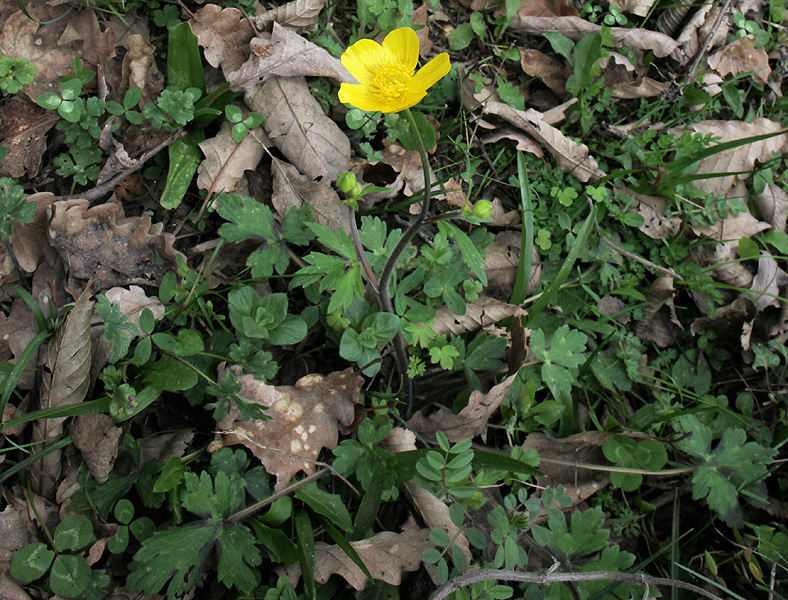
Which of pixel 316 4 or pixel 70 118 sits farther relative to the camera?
pixel 316 4

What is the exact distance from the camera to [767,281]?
119 inches

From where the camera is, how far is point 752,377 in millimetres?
2965

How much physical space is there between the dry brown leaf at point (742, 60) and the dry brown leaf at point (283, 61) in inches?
87.2

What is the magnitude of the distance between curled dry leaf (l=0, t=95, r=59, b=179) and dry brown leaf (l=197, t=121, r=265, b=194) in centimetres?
67

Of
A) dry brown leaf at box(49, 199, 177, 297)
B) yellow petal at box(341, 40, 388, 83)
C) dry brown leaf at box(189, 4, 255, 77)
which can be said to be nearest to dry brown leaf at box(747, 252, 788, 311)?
yellow petal at box(341, 40, 388, 83)

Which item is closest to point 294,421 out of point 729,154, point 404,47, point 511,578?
point 511,578

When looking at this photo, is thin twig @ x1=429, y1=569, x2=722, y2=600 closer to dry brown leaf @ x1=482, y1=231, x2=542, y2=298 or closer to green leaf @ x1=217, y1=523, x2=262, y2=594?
green leaf @ x1=217, y1=523, x2=262, y2=594

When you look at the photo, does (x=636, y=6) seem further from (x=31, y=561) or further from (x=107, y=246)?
(x=31, y=561)

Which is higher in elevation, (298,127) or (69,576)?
(298,127)

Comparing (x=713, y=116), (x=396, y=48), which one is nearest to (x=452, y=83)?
(x=396, y=48)

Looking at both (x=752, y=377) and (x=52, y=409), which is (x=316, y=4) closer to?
(x=52, y=409)

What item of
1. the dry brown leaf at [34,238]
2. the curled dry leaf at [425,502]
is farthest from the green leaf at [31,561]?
the curled dry leaf at [425,502]

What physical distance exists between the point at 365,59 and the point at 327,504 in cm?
170

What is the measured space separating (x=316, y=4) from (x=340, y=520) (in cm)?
236
